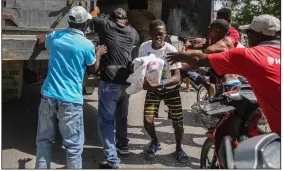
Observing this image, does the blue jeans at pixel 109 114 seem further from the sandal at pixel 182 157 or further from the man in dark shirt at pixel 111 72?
the sandal at pixel 182 157

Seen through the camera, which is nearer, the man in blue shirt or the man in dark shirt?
the man in blue shirt

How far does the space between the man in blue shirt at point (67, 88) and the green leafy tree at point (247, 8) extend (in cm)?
1406

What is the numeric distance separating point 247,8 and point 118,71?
645 inches

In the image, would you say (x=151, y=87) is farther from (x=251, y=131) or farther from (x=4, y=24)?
(x=4, y=24)

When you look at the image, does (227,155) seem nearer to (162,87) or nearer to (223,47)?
(162,87)

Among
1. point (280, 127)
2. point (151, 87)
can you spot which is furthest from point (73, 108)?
Result: point (280, 127)

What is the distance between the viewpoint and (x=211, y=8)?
19.5 feet

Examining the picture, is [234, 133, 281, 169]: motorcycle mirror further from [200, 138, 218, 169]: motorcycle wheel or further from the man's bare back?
the man's bare back

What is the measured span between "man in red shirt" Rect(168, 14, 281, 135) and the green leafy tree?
14.3 m

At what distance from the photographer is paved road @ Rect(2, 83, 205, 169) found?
3.88 metres

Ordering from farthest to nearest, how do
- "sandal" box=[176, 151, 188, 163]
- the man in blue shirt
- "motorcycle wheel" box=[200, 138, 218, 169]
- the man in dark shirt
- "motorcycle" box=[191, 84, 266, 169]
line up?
"sandal" box=[176, 151, 188, 163] < the man in dark shirt < "motorcycle wheel" box=[200, 138, 218, 169] < the man in blue shirt < "motorcycle" box=[191, 84, 266, 169]

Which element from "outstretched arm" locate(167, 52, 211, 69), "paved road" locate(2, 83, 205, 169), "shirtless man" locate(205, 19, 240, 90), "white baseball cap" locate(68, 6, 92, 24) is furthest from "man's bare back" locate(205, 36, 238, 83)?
"white baseball cap" locate(68, 6, 92, 24)

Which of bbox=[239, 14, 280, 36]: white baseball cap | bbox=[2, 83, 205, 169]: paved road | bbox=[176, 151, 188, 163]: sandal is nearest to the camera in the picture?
bbox=[239, 14, 280, 36]: white baseball cap

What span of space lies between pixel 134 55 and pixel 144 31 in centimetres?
220
